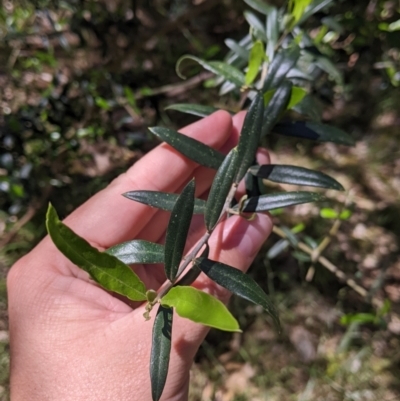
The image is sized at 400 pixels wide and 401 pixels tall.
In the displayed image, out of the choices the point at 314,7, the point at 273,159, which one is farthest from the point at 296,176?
the point at 273,159

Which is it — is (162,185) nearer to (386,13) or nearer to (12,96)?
(386,13)

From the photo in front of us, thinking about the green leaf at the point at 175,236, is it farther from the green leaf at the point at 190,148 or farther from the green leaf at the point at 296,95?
the green leaf at the point at 296,95

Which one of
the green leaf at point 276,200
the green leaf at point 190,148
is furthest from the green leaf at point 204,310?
the green leaf at point 190,148

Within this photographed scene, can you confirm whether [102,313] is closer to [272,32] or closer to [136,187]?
[136,187]

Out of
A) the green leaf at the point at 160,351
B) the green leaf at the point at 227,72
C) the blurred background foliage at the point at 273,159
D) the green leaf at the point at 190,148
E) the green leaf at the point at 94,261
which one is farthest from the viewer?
the blurred background foliage at the point at 273,159

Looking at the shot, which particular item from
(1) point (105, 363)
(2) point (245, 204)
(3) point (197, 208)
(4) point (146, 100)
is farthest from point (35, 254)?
(4) point (146, 100)
